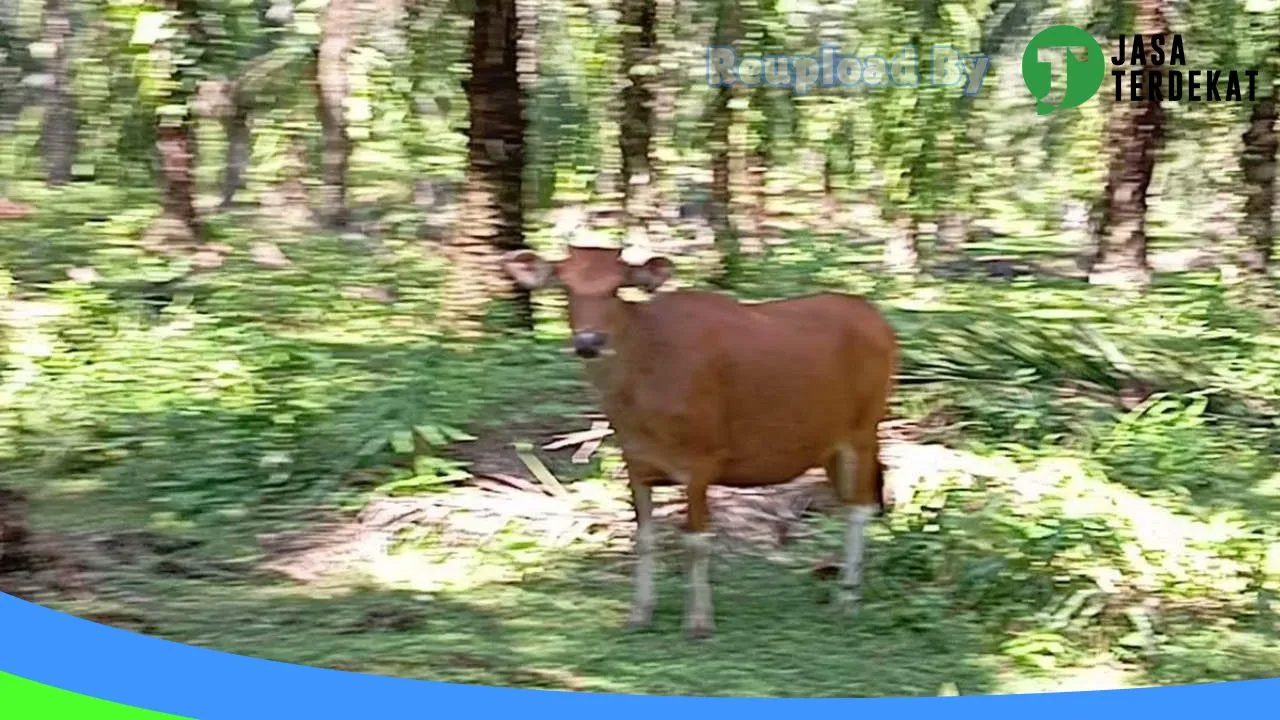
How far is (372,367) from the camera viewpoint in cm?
401

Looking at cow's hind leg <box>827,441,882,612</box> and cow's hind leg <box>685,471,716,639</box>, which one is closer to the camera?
cow's hind leg <box>685,471,716,639</box>

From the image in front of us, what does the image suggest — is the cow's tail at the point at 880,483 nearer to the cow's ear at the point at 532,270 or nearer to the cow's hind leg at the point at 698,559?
the cow's hind leg at the point at 698,559

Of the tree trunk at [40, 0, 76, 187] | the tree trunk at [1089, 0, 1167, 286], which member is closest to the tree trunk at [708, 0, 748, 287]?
the tree trunk at [1089, 0, 1167, 286]

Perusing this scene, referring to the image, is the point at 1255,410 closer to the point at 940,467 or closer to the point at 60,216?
the point at 940,467

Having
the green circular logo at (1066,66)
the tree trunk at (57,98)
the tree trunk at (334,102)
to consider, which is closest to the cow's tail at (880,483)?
the green circular logo at (1066,66)

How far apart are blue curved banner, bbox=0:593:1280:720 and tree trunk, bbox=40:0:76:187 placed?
159 centimetres

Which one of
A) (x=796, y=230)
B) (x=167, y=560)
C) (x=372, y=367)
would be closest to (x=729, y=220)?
(x=796, y=230)

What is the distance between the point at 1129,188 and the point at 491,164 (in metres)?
1.64

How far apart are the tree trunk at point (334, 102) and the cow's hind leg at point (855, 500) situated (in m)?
1.58

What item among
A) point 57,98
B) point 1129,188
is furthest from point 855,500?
point 57,98

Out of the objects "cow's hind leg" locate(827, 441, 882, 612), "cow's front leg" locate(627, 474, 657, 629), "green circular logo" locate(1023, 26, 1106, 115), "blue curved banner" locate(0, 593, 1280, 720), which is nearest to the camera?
"blue curved banner" locate(0, 593, 1280, 720)

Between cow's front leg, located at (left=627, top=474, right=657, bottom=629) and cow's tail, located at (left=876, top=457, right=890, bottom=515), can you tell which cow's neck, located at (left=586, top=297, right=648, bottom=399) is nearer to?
cow's front leg, located at (left=627, top=474, right=657, bottom=629)

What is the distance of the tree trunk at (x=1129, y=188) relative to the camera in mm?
4227

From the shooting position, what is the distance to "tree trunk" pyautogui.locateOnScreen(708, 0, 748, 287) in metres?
4.14
